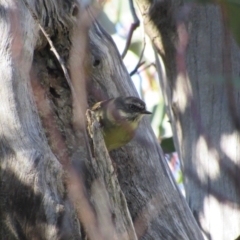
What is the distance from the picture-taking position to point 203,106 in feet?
11.1

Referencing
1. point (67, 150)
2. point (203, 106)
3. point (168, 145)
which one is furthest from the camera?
point (168, 145)

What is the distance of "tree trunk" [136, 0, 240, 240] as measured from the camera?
10.8 ft

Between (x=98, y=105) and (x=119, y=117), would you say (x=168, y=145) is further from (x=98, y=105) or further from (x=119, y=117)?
(x=98, y=105)

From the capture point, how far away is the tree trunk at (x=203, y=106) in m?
3.29

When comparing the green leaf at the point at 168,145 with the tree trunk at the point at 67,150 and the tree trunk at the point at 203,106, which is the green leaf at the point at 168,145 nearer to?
the tree trunk at the point at 67,150

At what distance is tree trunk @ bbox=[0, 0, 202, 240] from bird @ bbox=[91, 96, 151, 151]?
4cm

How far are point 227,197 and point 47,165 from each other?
1.09 metres

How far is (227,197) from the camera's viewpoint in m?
3.26

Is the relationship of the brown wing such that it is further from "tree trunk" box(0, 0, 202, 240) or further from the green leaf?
the green leaf

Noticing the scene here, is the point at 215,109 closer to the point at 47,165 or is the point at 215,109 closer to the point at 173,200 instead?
the point at 173,200

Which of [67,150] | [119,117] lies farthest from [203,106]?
[119,117]

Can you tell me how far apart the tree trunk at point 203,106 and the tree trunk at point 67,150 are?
0.46ft

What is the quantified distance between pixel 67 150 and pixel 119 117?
3.67 feet

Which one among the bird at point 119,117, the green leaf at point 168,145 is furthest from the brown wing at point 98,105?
the green leaf at point 168,145
